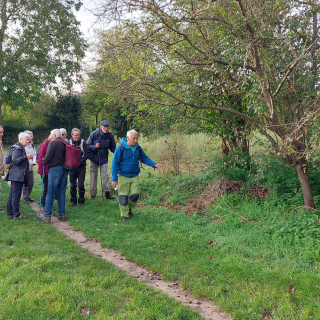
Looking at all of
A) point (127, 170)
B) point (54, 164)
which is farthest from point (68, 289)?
point (54, 164)

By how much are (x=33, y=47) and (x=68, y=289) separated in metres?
19.5

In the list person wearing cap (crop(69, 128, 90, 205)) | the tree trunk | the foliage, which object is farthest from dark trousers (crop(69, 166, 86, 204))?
the tree trunk

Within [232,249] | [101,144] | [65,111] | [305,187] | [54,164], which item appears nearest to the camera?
[232,249]

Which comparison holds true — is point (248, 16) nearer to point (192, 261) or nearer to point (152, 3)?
point (152, 3)

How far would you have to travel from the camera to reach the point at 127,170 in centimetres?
682

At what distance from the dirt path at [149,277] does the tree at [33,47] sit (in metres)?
15.3

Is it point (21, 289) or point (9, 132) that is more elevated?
point (9, 132)

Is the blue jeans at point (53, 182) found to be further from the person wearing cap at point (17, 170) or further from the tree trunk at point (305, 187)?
the tree trunk at point (305, 187)

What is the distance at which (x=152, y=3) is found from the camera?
5.37 m

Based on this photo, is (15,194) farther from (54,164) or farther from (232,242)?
(232,242)

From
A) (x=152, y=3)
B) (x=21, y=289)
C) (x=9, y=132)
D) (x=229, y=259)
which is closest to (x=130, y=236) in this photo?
(x=229, y=259)

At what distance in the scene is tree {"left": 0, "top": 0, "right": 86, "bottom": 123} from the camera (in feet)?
62.4

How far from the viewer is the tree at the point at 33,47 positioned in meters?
19.0

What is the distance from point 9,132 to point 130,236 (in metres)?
28.9
